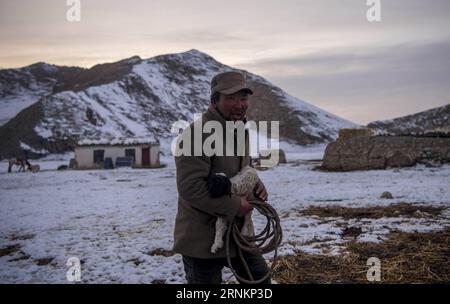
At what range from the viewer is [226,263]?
335 cm

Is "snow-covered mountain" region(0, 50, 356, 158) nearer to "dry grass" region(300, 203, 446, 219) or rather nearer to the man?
"dry grass" region(300, 203, 446, 219)

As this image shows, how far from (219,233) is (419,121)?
83.5 metres

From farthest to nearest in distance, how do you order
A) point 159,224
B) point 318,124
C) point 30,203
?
point 318,124 → point 30,203 → point 159,224

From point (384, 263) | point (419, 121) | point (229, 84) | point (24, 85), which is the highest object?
point (24, 85)

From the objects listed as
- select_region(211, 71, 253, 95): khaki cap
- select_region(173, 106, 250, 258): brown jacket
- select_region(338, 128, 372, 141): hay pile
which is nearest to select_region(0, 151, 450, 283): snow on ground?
select_region(173, 106, 250, 258): brown jacket

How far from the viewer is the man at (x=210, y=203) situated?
3078 millimetres

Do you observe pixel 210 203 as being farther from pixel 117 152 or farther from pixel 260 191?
pixel 117 152

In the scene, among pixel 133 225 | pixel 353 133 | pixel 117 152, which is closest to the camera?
pixel 133 225

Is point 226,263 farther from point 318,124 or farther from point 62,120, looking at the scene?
point 318,124

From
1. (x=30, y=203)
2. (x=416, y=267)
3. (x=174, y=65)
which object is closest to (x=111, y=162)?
(x=30, y=203)

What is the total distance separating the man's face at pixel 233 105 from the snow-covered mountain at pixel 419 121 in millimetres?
52060

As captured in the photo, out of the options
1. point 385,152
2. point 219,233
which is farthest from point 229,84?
point 385,152

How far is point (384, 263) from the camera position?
19.1 ft
